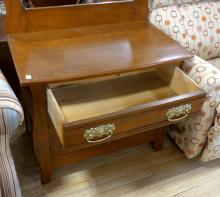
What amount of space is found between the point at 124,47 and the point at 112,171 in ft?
2.08

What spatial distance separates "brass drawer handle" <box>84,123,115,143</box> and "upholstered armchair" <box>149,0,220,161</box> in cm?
48

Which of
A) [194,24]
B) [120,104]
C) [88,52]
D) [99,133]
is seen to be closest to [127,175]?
[120,104]

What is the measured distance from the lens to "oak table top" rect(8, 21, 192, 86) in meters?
0.94

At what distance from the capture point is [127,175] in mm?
1358

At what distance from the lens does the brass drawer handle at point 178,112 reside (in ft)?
3.28

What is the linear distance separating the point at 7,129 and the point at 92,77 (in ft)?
1.09

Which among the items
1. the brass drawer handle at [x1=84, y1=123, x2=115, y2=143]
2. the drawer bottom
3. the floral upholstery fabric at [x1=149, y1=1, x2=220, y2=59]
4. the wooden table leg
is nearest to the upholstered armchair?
the floral upholstery fabric at [x1=149, y1=1, x2=220, y2=59]

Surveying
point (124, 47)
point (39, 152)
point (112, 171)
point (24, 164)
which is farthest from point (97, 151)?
point (124, 47)

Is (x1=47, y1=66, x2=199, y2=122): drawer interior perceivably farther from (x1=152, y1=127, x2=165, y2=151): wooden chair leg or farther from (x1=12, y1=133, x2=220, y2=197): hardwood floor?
(x1=12, y1=133, x2=220, y2=197): hardwood floor

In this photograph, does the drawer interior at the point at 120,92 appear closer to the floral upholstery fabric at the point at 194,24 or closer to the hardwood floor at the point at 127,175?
the floral upholstery fabric at the point at 194,24

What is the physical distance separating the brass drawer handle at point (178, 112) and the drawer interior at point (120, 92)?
0.27 feet

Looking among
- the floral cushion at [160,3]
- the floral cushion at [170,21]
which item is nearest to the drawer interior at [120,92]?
the floral cushion at [170,21]

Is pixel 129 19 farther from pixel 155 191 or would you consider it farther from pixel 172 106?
pixel 155 191

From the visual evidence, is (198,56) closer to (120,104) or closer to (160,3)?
(160,3)
